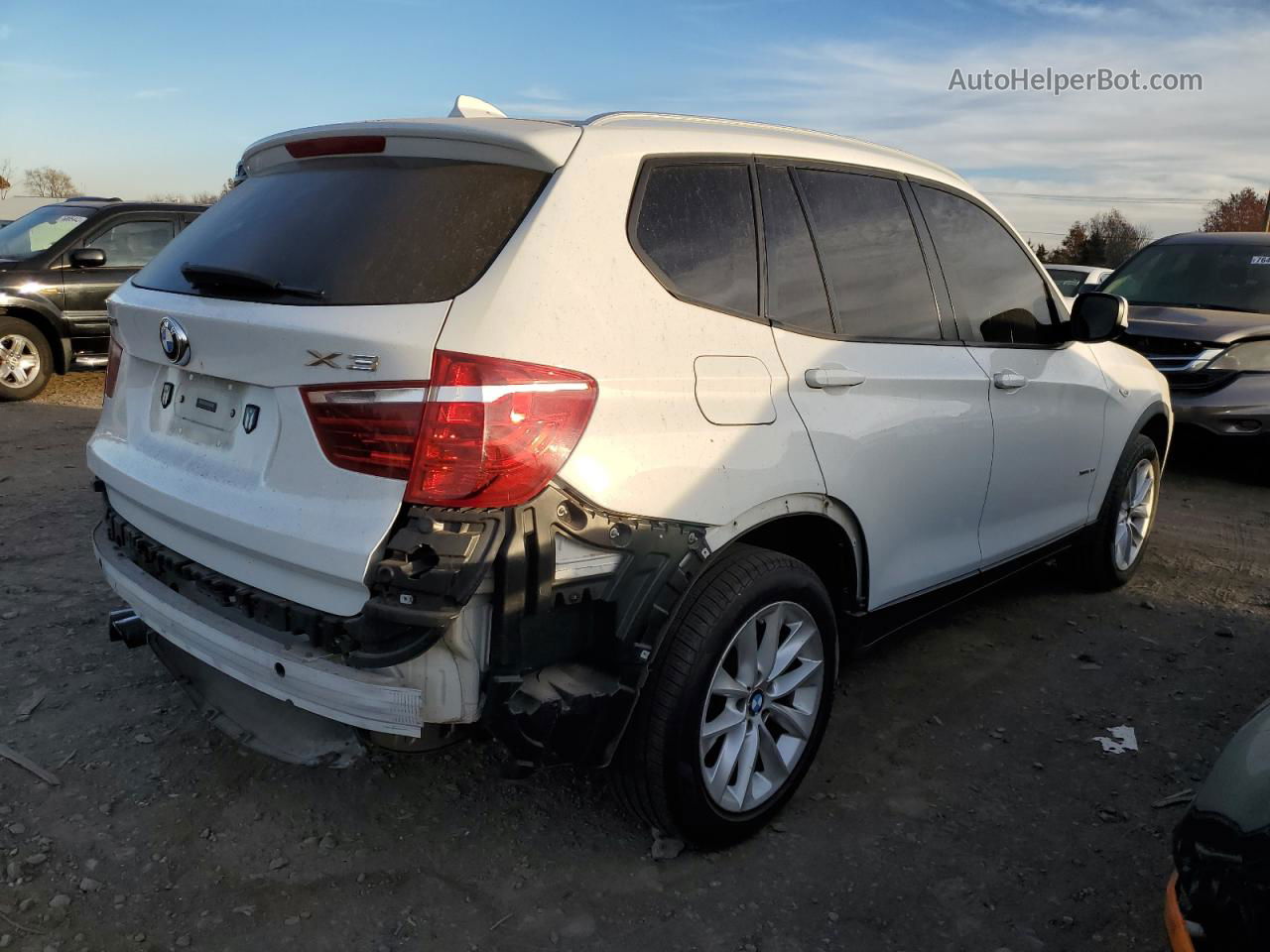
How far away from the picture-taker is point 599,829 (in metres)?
2.90

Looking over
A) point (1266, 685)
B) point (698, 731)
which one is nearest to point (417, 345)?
point (698, 731)

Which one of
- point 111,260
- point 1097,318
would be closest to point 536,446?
point 1097,318

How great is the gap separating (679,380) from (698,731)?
2.88 ft

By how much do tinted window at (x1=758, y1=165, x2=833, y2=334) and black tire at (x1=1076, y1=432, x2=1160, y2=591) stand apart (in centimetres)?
240

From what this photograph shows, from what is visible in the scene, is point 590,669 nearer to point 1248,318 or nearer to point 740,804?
point 740,804

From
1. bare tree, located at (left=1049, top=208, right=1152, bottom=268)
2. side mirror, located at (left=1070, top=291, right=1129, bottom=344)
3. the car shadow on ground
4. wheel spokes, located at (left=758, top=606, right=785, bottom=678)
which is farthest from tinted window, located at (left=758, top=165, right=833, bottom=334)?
bare tree, located at (left=1049, top=208, right=1152, bottom=268)

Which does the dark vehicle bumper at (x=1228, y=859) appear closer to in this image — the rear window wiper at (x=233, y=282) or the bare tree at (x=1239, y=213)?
the rear window wiper at (x=233, y=282)

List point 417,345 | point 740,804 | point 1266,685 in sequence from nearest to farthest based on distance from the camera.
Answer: point 417,345 < point 740,804 < point 1266,685

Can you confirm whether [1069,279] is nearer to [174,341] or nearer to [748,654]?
[748,654]

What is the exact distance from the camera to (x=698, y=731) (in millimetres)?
2559

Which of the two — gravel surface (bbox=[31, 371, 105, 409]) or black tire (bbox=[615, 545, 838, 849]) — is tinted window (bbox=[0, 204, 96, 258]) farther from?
black tire (bbox=[615, 545, 838, 849])

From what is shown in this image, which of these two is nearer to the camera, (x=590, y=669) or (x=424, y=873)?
(x=590, y=669)

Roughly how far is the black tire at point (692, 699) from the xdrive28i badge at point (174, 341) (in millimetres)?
1410

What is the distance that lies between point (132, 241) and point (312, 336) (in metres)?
8.99
